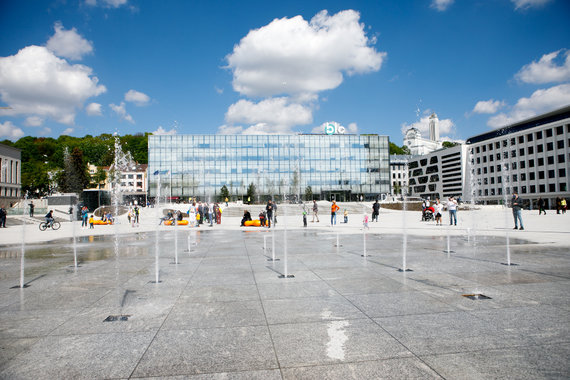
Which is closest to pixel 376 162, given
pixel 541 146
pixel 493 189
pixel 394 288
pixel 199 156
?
pixel 493 189

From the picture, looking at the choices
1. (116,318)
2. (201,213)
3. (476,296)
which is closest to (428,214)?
(201,213)

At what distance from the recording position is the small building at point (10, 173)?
266 ft

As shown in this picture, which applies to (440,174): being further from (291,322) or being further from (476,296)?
(291,322)

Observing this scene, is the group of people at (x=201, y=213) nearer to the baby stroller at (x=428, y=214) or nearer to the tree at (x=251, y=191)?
the baby stroller at (x=428, y=214)

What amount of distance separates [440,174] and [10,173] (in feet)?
401

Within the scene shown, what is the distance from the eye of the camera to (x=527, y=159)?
8262 centimetres

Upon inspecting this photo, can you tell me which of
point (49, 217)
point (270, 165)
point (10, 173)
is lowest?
point (49, 217)

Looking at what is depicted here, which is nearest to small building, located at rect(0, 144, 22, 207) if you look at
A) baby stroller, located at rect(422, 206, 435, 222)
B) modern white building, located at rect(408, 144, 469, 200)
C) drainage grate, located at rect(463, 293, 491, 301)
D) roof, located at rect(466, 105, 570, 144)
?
baby stroller, located at rect(422, 206, 435, 222)

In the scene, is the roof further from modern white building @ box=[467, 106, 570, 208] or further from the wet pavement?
the wet pavement

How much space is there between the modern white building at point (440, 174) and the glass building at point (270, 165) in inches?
962

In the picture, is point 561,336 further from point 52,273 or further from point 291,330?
point 52,273

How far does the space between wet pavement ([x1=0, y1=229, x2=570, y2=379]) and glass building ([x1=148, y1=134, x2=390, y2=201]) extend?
89729 mm

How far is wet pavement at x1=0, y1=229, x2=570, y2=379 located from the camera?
12.3 feet

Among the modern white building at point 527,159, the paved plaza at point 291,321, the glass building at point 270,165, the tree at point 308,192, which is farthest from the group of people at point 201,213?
the tree at point 308,192
